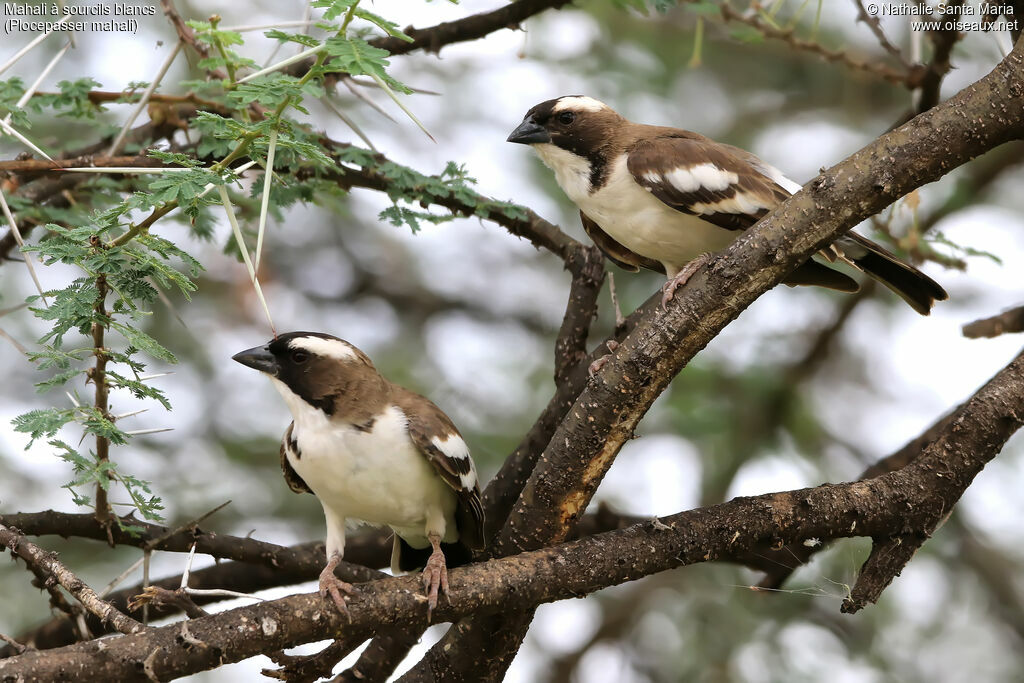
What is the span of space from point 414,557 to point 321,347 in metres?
1.17

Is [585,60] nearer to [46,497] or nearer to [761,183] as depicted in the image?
[761,183]

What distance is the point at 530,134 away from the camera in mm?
5234

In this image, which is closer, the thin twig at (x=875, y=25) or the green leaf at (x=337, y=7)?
the green leaf at (x=337, y=7)

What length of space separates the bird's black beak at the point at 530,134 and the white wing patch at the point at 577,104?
0.12 metres

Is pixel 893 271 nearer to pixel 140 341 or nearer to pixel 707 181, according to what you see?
pixel 707 181

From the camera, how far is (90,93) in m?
4.46

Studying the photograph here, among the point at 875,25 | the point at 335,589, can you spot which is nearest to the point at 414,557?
the point at 335,589

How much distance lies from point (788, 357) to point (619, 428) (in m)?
4.45

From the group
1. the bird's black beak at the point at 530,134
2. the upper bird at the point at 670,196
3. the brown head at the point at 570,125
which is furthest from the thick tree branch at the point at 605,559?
the bird's black beak at the point at 530,134

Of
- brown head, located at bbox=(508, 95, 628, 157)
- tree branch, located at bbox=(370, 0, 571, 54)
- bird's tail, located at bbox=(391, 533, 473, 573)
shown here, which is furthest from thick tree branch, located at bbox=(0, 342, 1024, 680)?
tree branch, located at bbox=(370, 0, 571, 54)

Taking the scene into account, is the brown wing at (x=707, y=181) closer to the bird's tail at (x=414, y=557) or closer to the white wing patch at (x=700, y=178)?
the white wing patch at (x=700, y=178)

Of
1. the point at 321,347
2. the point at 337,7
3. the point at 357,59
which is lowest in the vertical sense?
the point at 321,347

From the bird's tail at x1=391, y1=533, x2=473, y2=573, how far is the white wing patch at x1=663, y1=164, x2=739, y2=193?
1.84 m

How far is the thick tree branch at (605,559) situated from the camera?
294 centimetres
